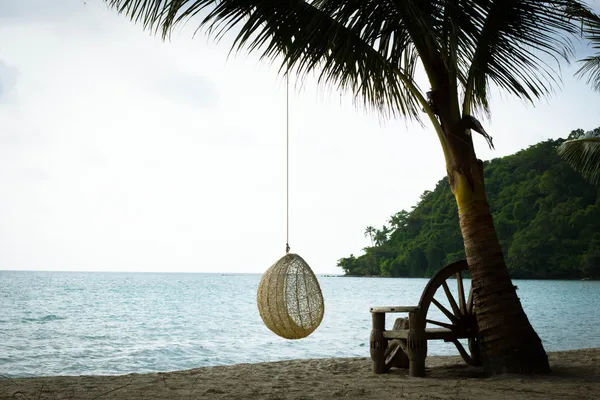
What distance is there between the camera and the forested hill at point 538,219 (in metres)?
49.9

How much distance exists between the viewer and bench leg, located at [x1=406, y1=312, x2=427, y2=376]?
16.6ft

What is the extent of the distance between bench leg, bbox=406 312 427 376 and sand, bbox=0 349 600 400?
6.0 inches

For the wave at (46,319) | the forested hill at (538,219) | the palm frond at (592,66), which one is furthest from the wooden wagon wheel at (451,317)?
the forested hill at (538,219)

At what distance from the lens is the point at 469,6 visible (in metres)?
5.00

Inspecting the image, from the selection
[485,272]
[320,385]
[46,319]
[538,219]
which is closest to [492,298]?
[485,272]

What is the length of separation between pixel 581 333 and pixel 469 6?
35.6 ft

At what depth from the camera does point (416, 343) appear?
5.07m

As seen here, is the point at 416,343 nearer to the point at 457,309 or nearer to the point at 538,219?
the point at 457,309

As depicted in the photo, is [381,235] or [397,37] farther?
[381,235]

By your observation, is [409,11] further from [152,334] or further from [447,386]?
[152,334]

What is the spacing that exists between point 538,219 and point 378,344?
50.2 m

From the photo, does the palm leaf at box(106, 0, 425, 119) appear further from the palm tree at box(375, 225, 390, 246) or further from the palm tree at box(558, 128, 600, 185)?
the palm tree at box(375, 225, 390, 246)

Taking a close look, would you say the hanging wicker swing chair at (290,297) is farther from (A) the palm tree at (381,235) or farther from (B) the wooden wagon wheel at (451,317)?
(A) the palm tree at (381,235)

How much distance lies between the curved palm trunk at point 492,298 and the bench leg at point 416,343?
0.50 m
